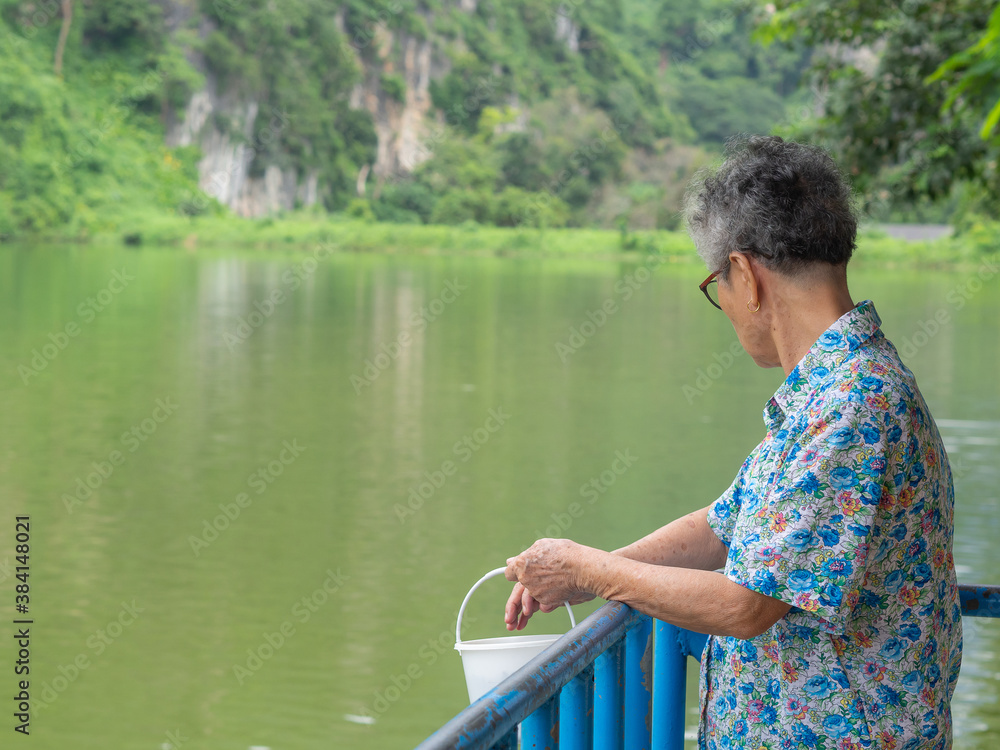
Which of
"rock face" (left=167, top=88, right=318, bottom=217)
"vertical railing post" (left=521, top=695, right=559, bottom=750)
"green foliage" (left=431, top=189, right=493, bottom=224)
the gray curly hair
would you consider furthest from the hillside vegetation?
"vertical railing post" (left=521, top=695, right=559, bottom=750)

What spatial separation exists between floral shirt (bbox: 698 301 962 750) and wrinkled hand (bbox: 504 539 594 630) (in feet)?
0.72

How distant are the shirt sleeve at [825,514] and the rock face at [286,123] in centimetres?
5547

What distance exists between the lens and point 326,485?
8641mm

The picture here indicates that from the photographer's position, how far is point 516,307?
2369 cm

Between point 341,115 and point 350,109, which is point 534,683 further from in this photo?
point 350,109

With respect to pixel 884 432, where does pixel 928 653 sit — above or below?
below

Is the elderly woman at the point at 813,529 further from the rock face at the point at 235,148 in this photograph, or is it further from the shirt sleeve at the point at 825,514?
the rock face at the point at 235,148

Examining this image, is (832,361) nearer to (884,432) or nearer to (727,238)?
(884,432)

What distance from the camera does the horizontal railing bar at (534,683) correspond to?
109 centimetres

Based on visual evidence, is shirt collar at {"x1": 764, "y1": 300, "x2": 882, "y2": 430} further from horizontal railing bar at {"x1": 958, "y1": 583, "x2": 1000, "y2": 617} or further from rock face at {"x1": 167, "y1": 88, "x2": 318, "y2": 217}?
rock face at {"x1": 167, "y1": 88, "x2": 318, "y2": 217}

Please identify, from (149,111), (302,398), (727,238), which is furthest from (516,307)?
(149,111)

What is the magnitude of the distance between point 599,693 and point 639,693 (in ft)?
0.42

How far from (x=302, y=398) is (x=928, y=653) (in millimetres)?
11088

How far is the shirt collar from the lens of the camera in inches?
54.7
